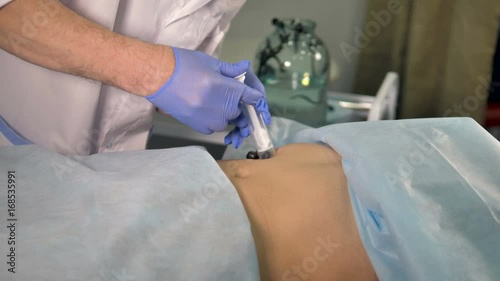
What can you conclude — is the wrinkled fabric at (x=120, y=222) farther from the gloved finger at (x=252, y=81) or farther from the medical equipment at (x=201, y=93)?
the gloved finger at (x=252, y=81)

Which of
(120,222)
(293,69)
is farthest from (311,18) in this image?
(120,222)

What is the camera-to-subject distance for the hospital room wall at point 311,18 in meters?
2.32

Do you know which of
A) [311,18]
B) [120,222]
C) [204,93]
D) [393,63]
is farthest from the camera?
[311,18]

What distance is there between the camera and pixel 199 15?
130 cm

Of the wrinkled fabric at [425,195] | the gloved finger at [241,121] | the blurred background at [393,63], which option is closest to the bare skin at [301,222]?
the wrinkled fabric at [425,195]

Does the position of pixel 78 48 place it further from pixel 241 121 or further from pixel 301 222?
pixel 301 222

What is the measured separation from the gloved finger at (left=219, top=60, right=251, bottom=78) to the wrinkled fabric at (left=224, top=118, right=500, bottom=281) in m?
0.23

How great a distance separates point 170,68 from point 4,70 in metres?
0.41

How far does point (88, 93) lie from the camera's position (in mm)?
1224

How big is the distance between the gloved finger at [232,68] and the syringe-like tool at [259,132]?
12 mm

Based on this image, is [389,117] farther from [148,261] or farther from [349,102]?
[148,261]

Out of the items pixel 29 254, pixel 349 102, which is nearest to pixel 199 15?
pixel 29 254

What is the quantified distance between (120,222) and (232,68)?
0.45 metres

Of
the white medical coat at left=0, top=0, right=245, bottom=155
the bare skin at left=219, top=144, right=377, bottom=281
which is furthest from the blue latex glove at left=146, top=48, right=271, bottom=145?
the white medical coat at left=0, top=0, right=245, bottom=155
